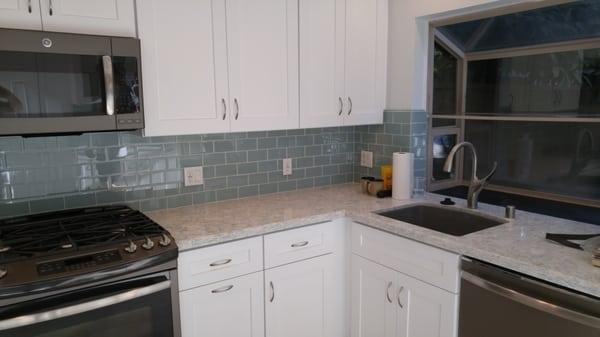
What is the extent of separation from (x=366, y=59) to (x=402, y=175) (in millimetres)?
760

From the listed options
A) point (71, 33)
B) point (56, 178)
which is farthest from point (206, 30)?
point (56, 178)

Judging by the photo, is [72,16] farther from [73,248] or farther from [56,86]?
[73,248]

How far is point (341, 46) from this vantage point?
261 centimetres

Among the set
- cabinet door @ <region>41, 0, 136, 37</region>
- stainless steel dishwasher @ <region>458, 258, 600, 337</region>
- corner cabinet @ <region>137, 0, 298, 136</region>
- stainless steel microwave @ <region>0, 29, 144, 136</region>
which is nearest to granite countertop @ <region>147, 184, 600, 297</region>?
stainless steel dishwasher @ <region>458, 258, 600, 337</region>

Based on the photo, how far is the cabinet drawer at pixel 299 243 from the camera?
2180 millimetres

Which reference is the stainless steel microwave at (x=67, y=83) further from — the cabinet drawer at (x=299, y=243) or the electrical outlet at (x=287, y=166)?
the electrical outlet at (x=287, y=166)

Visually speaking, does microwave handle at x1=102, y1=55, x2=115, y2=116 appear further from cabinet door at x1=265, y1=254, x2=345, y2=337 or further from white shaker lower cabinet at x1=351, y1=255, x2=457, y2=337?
white shaker lower cabinet at x1=351, y1=255, x2=457, y2=337

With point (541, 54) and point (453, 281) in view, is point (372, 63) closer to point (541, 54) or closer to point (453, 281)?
point (541, 54)

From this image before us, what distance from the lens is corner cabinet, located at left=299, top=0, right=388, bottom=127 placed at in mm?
2500

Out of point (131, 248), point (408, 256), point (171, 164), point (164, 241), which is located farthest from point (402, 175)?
point (131, 248)

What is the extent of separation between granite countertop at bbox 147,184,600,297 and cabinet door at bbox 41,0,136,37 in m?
0.93

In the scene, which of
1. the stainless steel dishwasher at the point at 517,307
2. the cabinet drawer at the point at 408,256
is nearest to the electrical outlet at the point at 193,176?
the cabinet drawer at the point at 408,256

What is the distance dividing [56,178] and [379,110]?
1.90 metres

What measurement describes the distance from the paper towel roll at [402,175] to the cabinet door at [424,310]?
643 mm
